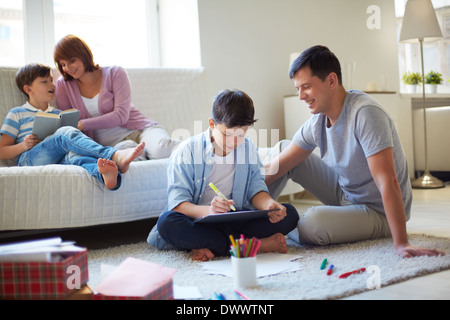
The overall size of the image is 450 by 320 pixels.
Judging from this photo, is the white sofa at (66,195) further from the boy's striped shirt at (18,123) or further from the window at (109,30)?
the window at (109,30)

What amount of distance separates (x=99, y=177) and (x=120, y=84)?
27.2 inches

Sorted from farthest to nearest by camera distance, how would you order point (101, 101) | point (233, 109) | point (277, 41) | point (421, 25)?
point (421, 25), point (277, 41), point (101, 101), point (233, 109)

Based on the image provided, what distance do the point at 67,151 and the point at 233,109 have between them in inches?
29.1

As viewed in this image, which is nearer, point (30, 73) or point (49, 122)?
point (49, 122)

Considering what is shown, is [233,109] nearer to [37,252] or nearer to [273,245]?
[273,245]

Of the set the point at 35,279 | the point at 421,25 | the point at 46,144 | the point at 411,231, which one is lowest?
the point at 411,231

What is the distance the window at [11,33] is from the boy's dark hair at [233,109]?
1646mm

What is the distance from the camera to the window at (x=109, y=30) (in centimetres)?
285

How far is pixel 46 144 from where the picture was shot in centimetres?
202

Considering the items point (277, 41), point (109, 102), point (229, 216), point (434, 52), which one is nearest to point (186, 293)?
point (229, 216)

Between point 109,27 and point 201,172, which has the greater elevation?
point 109,27

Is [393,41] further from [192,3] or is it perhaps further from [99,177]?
[99,177]

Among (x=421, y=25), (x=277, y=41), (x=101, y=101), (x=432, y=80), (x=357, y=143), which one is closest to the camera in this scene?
(x=357, y=143)

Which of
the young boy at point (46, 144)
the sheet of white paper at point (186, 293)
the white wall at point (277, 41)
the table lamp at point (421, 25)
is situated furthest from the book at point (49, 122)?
the table lamp at point (421, 25)
